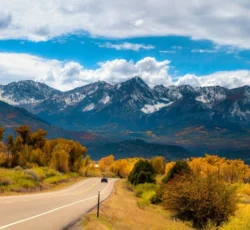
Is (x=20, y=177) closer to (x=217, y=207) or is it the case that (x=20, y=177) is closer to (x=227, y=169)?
(x=217, y=207)

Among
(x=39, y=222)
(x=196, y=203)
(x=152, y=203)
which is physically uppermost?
(x=39, y=222)

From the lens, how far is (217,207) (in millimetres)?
37500

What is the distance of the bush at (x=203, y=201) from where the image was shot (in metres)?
37.6

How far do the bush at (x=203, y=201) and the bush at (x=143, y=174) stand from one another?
152 ft

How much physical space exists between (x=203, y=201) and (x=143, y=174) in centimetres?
5015

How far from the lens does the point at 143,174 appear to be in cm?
8819

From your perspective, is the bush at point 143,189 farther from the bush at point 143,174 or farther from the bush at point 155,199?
the bush at point 155,199

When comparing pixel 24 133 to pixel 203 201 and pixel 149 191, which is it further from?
pixel 203 201

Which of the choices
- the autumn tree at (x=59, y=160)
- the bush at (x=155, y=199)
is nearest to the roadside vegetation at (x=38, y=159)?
the autumn tree at (x=59, y=160)

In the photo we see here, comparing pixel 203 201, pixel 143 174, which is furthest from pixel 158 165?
pixel 203 201

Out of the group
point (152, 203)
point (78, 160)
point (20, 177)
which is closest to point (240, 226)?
point (20, 177)

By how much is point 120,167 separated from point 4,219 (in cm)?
16010

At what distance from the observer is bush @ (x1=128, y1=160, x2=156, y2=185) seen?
8794 centimetres

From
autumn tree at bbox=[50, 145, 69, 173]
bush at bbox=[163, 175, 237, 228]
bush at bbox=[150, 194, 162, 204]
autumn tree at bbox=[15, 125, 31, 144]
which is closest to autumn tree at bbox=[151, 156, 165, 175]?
autumn tree at bbox=[50, 145, 69, 173]
